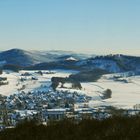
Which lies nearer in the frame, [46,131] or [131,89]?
[46,131]

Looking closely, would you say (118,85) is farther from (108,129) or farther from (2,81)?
(108,129)

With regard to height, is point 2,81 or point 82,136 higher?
point 82,136

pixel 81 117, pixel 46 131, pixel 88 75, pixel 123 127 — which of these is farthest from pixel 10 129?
pixel 88 75

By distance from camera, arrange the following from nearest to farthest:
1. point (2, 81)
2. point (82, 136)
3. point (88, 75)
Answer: point (82, 136) < point (2, 81) < point (88, 75)

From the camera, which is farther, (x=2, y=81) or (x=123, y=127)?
(x=2, y=81)

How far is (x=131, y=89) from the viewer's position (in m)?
139

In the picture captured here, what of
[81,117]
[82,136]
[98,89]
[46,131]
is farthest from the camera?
[98,89]

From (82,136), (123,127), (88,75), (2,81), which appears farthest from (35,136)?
(88,75)

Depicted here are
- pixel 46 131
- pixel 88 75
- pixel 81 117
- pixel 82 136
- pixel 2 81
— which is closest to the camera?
pixel 82 136

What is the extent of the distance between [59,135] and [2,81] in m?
144

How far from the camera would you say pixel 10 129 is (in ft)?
40.2

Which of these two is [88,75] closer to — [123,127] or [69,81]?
[69,81]

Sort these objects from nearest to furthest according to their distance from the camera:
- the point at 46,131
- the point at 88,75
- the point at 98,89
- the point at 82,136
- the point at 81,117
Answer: the point at 82,136
the point at 46,131
the point at 81,117
the point at 98,89
the point at 88,75

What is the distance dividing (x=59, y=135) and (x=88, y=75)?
16932cm
